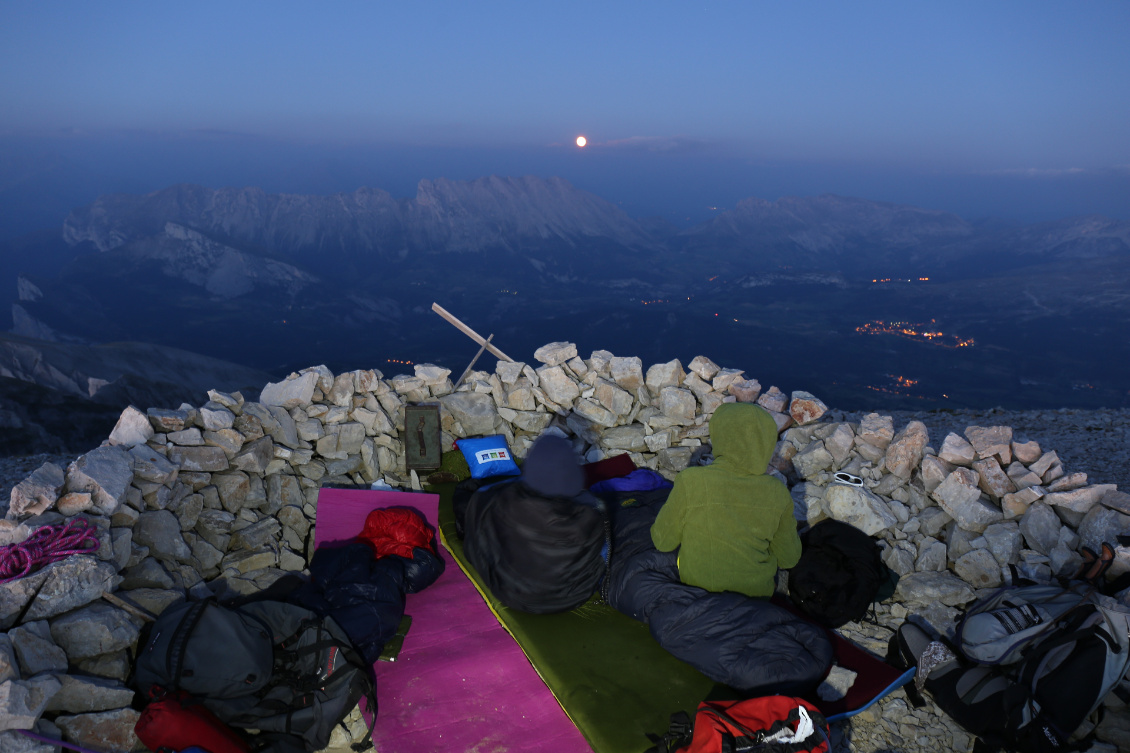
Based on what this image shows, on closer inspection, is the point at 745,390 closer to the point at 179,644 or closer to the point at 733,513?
the point at 733,513

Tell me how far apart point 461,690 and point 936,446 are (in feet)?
28.2

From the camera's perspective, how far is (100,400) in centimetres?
3322

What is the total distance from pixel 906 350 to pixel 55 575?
114047 mm

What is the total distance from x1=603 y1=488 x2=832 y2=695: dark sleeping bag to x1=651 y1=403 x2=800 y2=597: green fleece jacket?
14cm

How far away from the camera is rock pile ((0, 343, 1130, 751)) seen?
11.8ft

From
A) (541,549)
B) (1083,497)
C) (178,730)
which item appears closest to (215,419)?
(178,730)

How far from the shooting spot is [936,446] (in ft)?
31.2

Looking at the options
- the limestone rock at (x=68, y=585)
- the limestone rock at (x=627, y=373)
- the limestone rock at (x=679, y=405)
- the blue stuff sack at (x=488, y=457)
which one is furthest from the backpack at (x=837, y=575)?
the limestone rock at (x=68, y=585)

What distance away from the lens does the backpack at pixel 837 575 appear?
443cm

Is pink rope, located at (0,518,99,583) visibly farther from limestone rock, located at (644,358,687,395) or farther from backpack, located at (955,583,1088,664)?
backpack, located at (955,583,1088,664)

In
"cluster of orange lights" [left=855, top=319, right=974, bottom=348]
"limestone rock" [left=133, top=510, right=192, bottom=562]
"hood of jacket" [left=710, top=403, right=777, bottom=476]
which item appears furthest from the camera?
"cluster of orange lights" [left=855, top=319, right=974, bottom=348]

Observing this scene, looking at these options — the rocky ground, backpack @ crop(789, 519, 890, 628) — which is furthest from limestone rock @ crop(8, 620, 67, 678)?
backpack @ crop(789, 519, 890, 628)

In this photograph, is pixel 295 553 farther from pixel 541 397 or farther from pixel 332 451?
pixel 541 397

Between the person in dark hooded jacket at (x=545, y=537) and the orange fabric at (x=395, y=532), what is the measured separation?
0.87 meters
